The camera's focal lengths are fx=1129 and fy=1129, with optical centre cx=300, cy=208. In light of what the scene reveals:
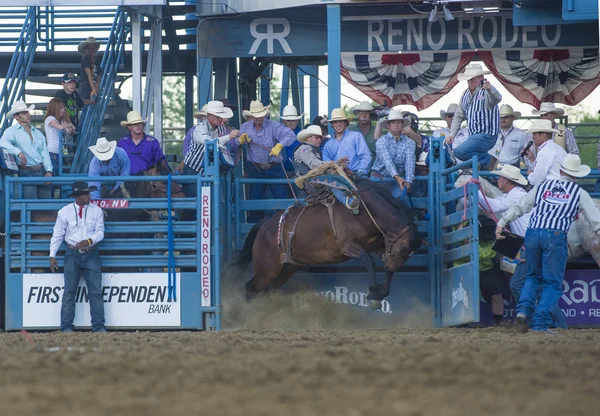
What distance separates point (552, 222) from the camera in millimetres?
10898

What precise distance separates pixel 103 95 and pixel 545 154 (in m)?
6.52

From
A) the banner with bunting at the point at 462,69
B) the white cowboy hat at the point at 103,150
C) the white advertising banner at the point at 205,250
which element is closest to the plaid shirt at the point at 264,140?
the white advertising banner at the point at 205,250

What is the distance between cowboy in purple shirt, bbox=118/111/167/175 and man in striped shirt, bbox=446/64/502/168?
3.63 meters

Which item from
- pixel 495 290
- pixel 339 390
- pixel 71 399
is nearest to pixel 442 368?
→ pixel 339 390

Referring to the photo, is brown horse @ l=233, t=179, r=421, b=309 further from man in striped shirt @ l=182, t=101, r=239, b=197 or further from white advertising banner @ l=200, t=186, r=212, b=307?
man in striped shirt @ l=182, t=101, r=239, b=197

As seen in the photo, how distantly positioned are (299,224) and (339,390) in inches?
255

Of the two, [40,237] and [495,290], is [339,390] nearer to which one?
[495,290]

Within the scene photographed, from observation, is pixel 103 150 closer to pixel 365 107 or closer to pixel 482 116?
pixel 365 107

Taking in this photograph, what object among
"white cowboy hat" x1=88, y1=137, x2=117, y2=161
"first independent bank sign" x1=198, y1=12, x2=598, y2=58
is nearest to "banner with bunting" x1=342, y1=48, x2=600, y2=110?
"first independent bank sign" x1=198, y1=12, x2=598, y2=58

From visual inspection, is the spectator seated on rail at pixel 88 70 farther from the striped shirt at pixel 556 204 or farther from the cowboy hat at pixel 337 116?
the striped shirt at pixel 556 204

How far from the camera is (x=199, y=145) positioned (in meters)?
13.6

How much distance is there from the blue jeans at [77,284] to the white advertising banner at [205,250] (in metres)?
1.14

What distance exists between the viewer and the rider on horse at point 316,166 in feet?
41.2

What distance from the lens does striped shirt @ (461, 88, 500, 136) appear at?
13.1 m
